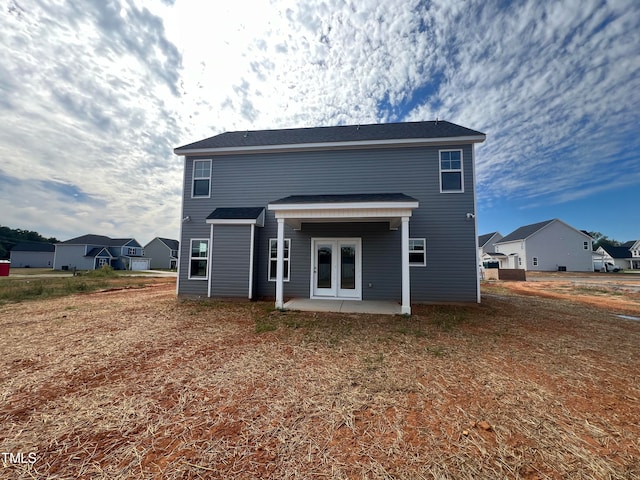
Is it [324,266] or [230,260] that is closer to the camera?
[230,260]

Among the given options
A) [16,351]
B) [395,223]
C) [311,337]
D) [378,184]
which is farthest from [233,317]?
[378,184]

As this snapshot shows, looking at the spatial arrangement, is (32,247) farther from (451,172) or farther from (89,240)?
(451,172)

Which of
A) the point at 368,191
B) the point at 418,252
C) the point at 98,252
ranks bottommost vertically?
the point at 418,252

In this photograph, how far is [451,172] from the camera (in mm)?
9352

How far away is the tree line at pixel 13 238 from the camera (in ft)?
151

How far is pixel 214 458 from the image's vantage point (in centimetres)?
215

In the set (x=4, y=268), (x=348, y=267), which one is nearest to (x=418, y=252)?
(x=348, y=267)

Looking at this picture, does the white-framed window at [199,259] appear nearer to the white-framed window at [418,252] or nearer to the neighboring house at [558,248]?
the white-framed window at [418,252]

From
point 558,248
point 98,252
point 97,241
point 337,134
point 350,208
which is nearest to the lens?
point 350,208

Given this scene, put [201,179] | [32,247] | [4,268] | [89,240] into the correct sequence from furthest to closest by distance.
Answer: [32,247] → [89,240] → [4,268] → [201,179]

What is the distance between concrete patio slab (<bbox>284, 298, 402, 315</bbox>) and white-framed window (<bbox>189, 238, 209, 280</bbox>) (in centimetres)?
387

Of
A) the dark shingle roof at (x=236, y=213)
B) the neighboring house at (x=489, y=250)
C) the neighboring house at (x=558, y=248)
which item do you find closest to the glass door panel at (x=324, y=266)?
the dark shingle roof at (x=236, y=213)

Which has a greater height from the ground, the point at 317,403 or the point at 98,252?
the point at 98,252

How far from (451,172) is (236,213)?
8186 millimetres
